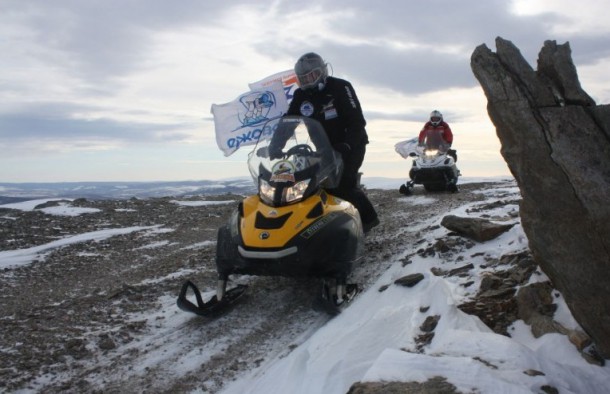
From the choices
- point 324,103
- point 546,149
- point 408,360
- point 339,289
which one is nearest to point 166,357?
point 339,289

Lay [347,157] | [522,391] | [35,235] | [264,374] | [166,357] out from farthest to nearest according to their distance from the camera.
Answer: [35,235]
[347,157]
[166,357]
[264,374]
[522,391]

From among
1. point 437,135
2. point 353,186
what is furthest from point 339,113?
point 437,135

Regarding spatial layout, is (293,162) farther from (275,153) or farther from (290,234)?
(290,234)

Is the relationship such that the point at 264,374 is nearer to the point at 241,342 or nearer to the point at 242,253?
the point at 241,342

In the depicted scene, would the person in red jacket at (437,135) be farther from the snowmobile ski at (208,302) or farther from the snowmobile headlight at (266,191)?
the snowmobile ski at (208,302)

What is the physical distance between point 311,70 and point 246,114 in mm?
6816

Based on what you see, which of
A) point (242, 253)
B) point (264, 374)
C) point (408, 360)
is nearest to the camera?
point (408, 360)

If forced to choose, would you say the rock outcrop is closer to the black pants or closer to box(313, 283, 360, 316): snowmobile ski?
box(313, 283, 360, 316): snowmobile ski

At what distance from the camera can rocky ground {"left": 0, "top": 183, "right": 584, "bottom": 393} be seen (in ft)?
12.1

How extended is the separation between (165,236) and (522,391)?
756 centimetres

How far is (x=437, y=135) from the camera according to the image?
14688 millimetres

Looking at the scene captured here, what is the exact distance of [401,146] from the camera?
1792cm

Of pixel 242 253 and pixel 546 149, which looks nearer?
pixel 546 149

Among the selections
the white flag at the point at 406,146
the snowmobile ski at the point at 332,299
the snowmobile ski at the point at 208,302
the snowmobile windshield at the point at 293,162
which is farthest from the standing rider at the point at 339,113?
the white flag at the point at 406,146
